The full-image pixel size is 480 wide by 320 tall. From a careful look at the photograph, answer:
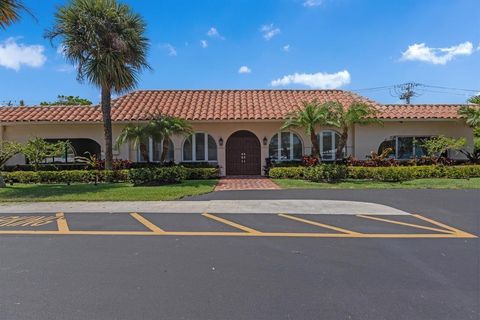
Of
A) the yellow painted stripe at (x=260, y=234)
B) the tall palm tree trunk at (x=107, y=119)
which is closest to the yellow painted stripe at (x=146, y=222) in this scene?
the yellow painted stripe at (x=260, y=234)

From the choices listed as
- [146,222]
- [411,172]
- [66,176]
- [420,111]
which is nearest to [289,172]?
[411,172]

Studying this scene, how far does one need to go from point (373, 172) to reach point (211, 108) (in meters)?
8.67

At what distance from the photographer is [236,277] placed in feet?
15.3

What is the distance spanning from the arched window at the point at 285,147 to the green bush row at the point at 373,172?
2.52 metres

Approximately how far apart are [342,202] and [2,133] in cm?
1734

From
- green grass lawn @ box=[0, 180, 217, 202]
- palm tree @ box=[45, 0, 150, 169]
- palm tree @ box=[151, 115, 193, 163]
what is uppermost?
palm tree @ box=[45, 0, 150, 169]

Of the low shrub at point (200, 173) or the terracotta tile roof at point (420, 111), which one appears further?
the terracotta tile roof at point (420, 111)

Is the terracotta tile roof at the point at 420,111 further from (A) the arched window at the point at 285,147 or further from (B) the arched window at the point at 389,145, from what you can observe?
(A) the arched window at the point at 285,147

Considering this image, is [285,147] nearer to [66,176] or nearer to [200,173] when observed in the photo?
[200,173]

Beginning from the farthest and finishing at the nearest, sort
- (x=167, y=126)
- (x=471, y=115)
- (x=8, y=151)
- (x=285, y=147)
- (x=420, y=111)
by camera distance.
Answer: (x=285, y=147)
(x=420, y=111)
(x=471, y=115)
(x=8, y=151)
(x=167, y=126)

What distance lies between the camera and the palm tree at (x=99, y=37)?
15555mm

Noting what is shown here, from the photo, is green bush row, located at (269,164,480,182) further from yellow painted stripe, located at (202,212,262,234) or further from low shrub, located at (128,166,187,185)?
yellow painted stripe, located at (202,212,262,234)

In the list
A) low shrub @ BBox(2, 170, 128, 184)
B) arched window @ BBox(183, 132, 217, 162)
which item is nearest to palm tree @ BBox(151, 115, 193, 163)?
low shrub @ BBox(2, 170, 128, 184)

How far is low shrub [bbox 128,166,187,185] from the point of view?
15.4 m
